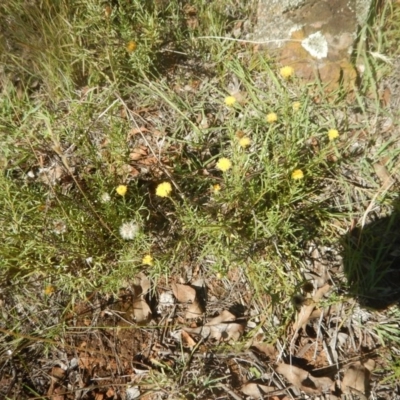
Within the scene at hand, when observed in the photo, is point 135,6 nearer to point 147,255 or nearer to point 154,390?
point 147,255

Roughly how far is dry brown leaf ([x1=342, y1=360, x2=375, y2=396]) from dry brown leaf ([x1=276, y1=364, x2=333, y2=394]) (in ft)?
0.23

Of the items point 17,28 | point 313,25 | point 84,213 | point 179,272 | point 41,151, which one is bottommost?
point 179,272

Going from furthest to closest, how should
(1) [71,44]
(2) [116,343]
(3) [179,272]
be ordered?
(1) [71,44] → (3) [179,272] → (2) [116,343]

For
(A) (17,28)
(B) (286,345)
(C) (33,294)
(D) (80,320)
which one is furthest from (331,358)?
(A) (17,28)

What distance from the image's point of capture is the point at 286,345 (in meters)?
1.84

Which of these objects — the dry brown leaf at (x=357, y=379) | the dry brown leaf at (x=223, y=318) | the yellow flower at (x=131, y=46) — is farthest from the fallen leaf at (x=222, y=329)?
the yellow flower at (x=131, y=46)

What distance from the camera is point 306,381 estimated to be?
1743 mm

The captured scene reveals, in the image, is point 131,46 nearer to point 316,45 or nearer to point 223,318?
point 316,45

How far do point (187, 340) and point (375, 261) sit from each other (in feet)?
3.29

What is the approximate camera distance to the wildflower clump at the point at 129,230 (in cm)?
192

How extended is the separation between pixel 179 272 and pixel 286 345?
0.63m

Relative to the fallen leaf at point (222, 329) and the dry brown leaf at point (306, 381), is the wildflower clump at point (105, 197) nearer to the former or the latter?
the fallen leaf at point (222, 329)

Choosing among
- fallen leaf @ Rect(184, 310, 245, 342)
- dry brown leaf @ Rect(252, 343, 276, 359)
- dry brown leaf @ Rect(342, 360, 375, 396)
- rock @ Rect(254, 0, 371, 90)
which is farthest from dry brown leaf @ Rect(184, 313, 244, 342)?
rock @ Rect(254, 0, 371, 90)

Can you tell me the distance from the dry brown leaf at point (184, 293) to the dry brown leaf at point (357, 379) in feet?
2.56
